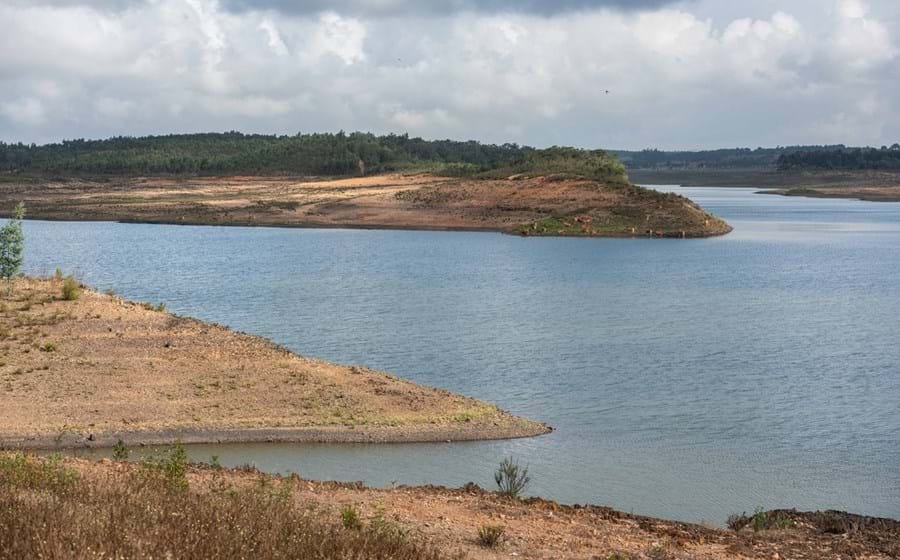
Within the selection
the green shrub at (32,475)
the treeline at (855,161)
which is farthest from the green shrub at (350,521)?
the treeline at (855,161)

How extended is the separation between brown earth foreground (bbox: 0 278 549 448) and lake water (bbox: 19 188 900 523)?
2.52 feet

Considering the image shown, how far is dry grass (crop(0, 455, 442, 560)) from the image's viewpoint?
24.2ft

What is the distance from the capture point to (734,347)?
103 feet

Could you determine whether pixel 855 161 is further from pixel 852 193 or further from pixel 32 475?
pixel 32 475

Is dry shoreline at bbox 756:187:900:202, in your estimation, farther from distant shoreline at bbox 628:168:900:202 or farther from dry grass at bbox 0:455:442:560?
dry grass at bbox 0:455:442:560

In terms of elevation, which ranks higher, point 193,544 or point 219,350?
point 193,544

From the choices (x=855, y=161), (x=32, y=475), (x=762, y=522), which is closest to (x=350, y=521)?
(x=32, y=475)

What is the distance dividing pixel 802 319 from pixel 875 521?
Result: 23606 mm

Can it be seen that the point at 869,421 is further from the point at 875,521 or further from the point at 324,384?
the point at 324,384

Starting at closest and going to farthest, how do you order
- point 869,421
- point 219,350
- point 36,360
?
point 869,421, point 36,360, point 219,350

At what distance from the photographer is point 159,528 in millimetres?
8109

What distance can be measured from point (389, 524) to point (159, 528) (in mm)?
3304

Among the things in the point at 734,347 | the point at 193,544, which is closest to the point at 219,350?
the point at 734,347

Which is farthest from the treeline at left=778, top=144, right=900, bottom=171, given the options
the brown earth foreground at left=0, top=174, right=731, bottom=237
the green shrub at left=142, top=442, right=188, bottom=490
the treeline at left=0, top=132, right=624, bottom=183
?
the green shrub at left=142, top=442, right=188, bottom=490
